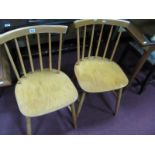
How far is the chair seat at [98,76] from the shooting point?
1.41 m

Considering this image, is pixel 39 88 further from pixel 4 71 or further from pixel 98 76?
pixel 98 76

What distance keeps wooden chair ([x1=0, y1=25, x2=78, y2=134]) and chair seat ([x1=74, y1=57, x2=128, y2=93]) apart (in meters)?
0.12

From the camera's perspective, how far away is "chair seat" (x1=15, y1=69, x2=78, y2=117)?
1.25 meters

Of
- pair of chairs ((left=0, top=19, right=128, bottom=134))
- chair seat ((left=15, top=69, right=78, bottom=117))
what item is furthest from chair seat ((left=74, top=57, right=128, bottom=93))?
chair seat ((left=15, top=69, right=78, bottom=117))

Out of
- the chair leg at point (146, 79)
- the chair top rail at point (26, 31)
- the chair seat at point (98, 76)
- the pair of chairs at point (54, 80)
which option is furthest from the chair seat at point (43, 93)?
the chair leg at point (146, 79)

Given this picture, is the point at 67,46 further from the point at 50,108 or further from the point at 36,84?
the point at 50,108

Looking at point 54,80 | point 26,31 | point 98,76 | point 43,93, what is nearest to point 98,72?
point 98,76

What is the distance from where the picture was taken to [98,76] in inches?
58.9

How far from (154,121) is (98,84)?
0.70 m

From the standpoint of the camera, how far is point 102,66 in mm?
1593

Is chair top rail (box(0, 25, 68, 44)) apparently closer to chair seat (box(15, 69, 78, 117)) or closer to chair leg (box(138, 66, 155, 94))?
chair seat (box(15, 69, 78, 117))

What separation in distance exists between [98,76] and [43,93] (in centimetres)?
44

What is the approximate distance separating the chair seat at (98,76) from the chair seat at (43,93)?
0.12 meters
